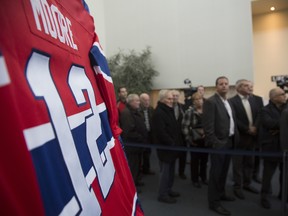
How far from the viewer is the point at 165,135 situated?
3.74 m

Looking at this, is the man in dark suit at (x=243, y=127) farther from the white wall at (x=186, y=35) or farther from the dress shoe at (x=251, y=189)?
the white wall at (x=186, y=35)

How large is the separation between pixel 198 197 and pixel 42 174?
13.1ft

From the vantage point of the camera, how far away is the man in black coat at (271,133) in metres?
3.53

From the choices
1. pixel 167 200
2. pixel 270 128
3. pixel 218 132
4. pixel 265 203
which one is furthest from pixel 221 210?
pixel 270 128

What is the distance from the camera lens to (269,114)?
364cm

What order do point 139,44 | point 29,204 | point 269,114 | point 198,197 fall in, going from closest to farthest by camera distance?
point 29,204
point 269,114
point 198,197
point 139,44

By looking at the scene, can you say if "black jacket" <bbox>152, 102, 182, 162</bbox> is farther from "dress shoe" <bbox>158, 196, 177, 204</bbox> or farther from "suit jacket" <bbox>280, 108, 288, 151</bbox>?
"suit jacket" <bbox>280, 108, 288, 151</bbox>

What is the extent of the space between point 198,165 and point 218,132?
142 cm

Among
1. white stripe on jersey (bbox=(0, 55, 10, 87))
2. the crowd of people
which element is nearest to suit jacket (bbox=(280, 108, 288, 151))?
the crowd of people

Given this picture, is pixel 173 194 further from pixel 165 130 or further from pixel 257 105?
pixel 257 105

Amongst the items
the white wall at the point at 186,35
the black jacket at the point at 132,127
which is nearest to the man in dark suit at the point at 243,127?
the black jacket at the point at 132,127

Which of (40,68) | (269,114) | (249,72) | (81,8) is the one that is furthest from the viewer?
(249,72)

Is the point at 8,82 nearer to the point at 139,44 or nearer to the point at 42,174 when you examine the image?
the point at 42,174

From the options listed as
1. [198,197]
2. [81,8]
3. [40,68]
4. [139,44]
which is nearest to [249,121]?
[198,197]
